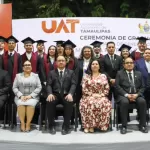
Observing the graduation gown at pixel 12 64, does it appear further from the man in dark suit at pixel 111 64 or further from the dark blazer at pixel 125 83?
the dark blazer at pixel 125 83

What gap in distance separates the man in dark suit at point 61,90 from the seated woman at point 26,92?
245 millimetres

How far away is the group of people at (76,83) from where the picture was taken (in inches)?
269

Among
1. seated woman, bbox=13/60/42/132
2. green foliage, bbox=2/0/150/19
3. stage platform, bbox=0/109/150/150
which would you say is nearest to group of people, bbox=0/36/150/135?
seated woman, bbox=13/60/42/132

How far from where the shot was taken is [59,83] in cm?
709

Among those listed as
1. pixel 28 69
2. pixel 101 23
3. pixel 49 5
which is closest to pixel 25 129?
pixel 28 69

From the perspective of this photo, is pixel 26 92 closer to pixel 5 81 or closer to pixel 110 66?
pixel 5 81

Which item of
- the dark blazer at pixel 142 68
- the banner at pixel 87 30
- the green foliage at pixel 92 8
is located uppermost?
the green foliage at pixel 92 8

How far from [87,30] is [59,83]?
349 cm

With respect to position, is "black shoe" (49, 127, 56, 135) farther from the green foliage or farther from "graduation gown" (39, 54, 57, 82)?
the green foliage

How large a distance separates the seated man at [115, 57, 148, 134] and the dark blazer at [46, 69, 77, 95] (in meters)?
0.77

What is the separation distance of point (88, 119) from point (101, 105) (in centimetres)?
32

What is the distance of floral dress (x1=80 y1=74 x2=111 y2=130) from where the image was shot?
22.3 ft

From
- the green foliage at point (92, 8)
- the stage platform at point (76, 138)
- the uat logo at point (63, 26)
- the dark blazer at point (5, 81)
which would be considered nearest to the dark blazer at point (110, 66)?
the stage platform at point (76, 138)

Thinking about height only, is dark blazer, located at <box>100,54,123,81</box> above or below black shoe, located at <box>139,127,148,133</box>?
above
